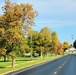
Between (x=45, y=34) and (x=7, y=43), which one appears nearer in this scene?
(x=7, y=43)

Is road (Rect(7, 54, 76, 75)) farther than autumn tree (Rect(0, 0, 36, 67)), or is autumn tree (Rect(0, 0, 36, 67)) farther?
autumn tree (Rect(0, 0, 36, 67))

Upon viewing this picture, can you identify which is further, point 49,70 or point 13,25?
point 13,25

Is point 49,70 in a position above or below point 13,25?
below

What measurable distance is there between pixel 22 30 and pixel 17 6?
3.36m

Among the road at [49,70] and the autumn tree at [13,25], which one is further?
the autumn tree at [13,25]

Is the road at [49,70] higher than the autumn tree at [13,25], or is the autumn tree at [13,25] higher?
the autumn tree at [13,25]

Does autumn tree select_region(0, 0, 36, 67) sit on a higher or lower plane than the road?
higher

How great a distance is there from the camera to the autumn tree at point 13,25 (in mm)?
37250

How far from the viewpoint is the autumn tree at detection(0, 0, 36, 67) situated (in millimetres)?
37250

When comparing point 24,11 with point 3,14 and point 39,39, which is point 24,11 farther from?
point 39,39

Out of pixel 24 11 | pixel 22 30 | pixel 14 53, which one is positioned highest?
pixel 24 11

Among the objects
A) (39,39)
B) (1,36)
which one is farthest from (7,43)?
(39,39)

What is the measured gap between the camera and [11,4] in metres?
38.5

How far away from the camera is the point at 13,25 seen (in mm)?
38156
